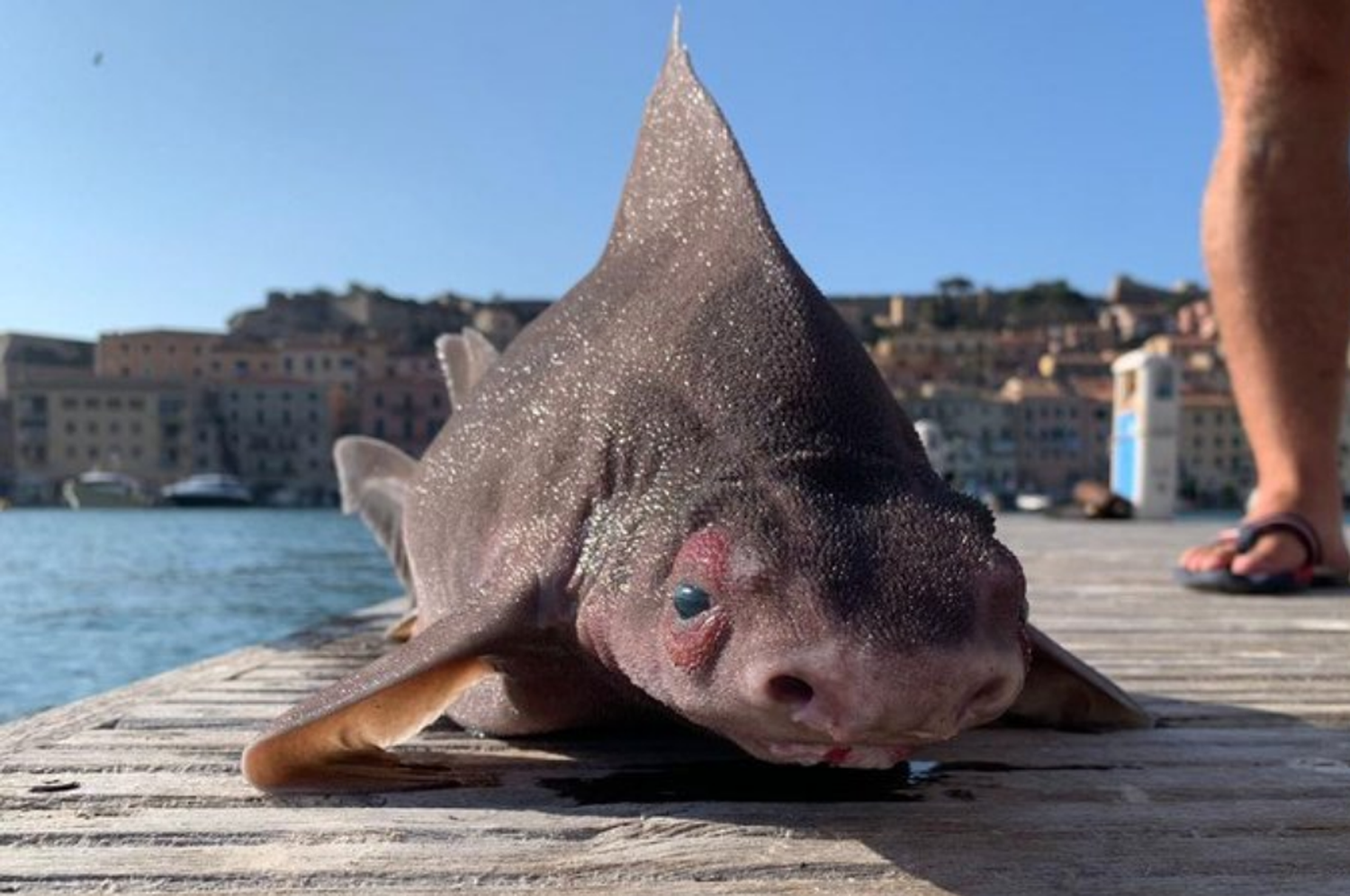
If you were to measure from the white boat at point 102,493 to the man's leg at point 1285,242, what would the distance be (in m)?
73.2

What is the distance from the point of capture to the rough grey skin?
1.39 m

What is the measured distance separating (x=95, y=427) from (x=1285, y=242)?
79.8 m

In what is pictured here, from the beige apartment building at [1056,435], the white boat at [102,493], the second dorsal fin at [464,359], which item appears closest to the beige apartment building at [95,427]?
the white boat at [102,493]

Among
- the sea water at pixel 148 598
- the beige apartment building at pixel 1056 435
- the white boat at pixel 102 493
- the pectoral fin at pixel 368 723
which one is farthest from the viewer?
the beige apartment building at pixel 1056 435

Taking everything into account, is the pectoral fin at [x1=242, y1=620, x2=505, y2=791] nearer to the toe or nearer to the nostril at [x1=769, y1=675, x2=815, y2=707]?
the nostril at [x1=769, y1=675, x2=815, y2=707]

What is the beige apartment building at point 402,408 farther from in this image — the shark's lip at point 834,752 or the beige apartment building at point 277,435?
the shark's lip at point 834,752

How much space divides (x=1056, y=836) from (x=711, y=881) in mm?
466

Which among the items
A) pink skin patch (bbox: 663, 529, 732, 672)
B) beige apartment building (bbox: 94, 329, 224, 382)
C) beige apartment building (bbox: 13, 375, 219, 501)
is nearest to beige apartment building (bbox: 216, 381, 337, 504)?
beige apartment building (bbox: 13, 375, 219, 501)

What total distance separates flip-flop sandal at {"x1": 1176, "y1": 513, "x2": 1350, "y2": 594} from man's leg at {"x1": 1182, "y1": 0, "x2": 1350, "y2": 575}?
0.04 m

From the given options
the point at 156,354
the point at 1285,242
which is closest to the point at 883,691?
the point at 1285,242

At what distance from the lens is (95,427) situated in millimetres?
75438

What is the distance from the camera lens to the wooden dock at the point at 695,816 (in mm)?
1437

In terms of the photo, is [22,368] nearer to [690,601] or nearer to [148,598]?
[148,598]

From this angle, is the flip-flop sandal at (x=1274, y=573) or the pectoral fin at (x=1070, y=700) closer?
the pectoral fin at (x=1070, y=700)
